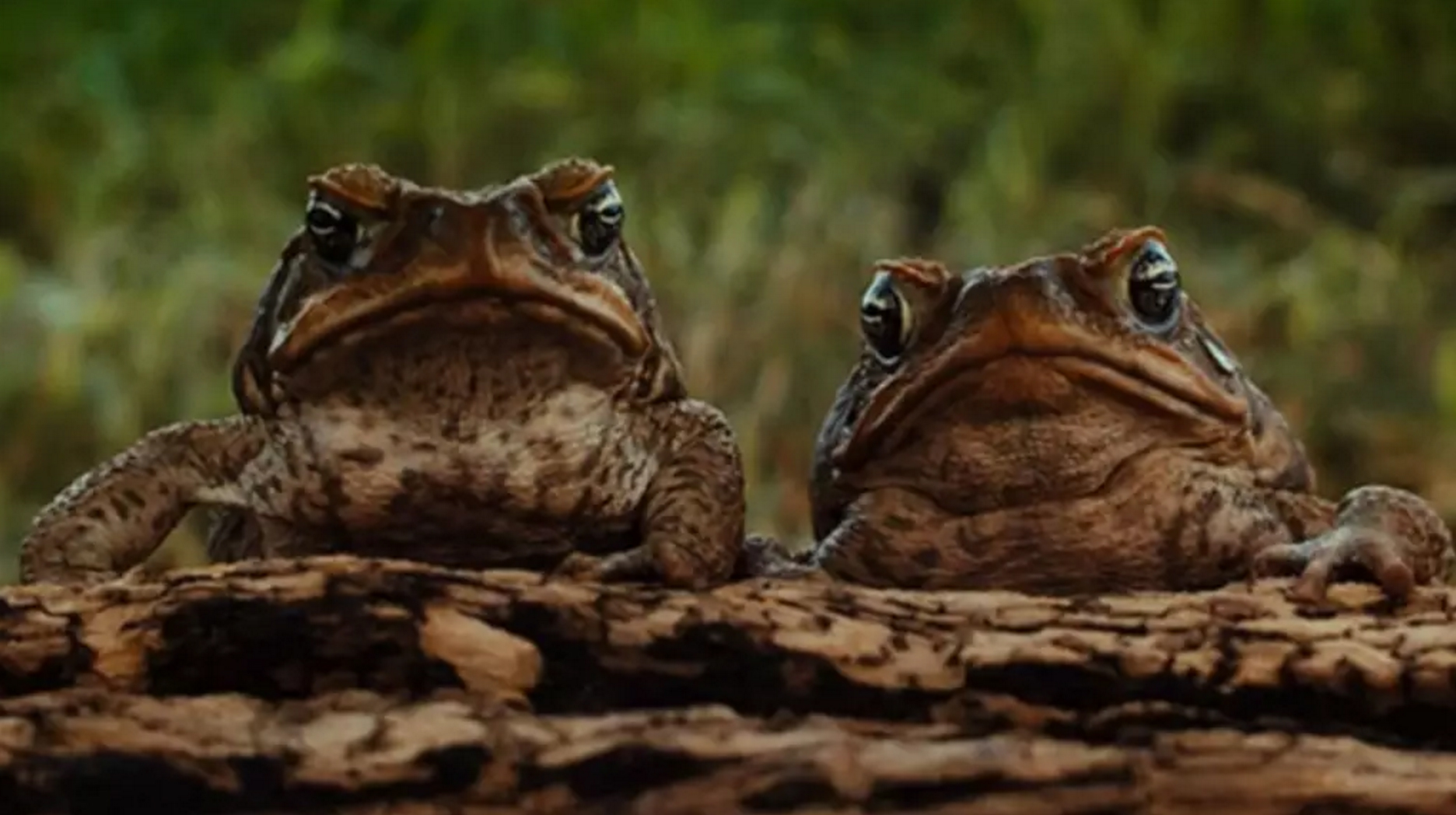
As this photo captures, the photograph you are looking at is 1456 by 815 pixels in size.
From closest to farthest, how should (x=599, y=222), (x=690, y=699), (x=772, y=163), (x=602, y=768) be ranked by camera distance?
(x=602, y=768), (x=690, y=699), (x=599, y=222), (x=772, y=163)

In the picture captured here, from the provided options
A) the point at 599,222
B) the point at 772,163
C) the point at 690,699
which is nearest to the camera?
the point at 690,699

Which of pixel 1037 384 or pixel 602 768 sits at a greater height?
pixel 1037 384

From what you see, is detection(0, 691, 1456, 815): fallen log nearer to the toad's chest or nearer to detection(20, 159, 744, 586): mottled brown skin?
detection(20, 159, 744, 586): mottled brown skin

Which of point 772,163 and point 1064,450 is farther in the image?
point 772,163

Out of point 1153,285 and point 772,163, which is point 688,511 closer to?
point 1153,285

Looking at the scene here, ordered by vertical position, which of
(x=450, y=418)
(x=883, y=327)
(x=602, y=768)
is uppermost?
(x=883, y=327)

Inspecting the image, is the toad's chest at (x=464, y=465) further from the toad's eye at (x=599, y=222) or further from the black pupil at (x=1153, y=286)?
the black pupil at (x=1153, y=286)

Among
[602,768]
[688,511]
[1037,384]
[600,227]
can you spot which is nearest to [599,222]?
[600,227]

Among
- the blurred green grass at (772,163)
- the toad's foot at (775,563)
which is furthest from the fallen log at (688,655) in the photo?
the blurred green grass at (772,163)

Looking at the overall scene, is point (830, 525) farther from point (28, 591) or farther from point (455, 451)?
point (28, 591)
